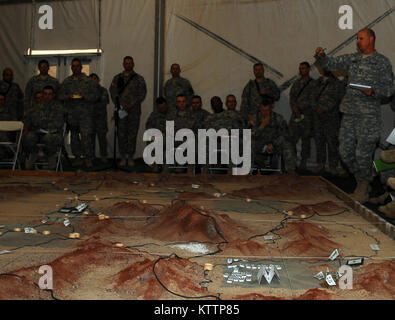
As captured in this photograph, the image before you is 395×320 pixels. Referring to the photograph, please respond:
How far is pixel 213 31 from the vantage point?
6.88m

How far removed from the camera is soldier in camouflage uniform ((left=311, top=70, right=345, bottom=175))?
19.6 ft

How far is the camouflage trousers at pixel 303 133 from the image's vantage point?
20.9ft

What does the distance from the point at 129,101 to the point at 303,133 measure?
268 cm

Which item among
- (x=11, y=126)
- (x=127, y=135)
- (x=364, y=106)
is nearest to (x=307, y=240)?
(x=364, y=106)

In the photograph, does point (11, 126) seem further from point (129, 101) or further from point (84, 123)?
point (129, 101)

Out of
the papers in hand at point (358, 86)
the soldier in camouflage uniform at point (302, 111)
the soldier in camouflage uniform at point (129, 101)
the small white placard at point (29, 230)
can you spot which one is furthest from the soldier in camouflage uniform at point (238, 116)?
the small white placard at point (29, 230)

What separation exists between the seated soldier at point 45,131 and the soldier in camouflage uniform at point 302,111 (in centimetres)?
333

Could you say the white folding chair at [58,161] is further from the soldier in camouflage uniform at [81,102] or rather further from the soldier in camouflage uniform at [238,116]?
the soldier in camouflage uniform at [238,116]

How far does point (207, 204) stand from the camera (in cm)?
340

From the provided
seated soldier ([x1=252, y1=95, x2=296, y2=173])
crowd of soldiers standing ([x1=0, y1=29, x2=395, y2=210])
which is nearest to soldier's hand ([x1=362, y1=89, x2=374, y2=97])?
crowd of soldiers standing ([x1=0, y1=29, x2=395, y2=210])
